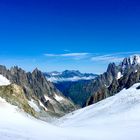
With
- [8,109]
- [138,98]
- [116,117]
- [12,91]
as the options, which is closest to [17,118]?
[8,109]

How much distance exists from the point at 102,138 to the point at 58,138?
4796 millimetres

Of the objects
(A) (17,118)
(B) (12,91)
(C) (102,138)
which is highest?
(B) (12,91)

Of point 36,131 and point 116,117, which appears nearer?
point 36,131

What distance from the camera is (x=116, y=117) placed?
174 feet

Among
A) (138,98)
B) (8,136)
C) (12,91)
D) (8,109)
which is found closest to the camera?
(8,136)

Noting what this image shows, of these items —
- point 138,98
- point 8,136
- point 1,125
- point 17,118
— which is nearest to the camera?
point 8,136

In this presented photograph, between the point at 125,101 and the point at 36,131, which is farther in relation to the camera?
the point at 125,101

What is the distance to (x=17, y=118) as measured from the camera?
36.7 m

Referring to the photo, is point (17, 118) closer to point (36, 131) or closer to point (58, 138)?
point (36, 131)

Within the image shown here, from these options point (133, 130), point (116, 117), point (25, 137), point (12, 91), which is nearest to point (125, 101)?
point (116, 117)

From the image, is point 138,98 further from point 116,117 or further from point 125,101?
point 116,117

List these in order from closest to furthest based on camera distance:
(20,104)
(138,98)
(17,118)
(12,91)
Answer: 1. (17,118)
2. (20,104)
3. (12,91)
4. (138,98)

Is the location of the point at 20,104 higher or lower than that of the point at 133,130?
higher

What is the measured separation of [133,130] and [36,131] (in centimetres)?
1010
